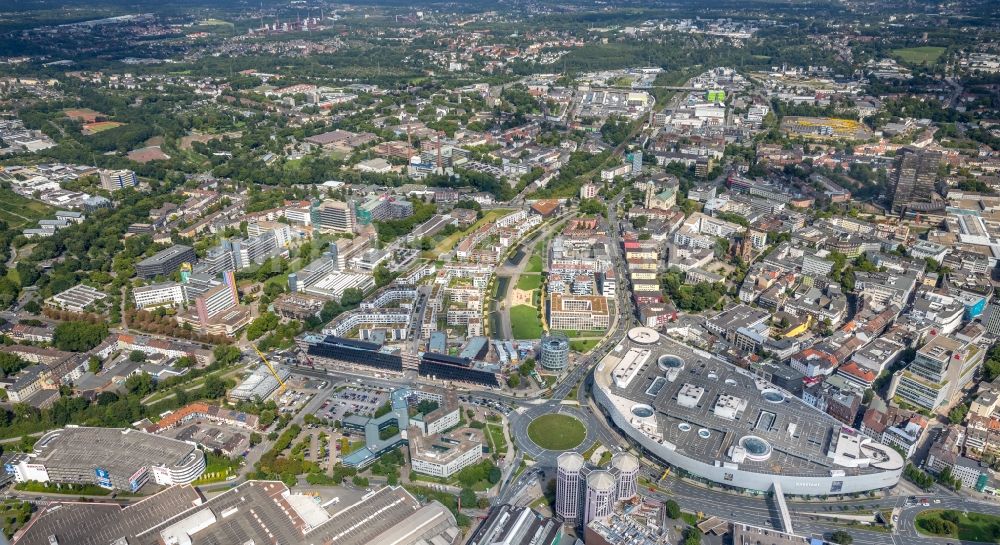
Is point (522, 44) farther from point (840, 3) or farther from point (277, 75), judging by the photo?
point (840, 3)

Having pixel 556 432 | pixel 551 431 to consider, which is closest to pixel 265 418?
pixel 551 431

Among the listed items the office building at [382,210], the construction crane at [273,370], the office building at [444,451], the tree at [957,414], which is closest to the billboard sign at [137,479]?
the construction crane at [273,370]

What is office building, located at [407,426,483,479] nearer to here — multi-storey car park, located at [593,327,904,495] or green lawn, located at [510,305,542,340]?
multi-storey car park, located at [593,327,904,495]

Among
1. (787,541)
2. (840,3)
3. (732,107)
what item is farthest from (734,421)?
(840,3)

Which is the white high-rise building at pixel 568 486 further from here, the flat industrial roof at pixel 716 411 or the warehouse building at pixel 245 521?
the flat industrial roof at pixel 716 411

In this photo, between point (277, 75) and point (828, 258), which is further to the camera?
point (277, 75)

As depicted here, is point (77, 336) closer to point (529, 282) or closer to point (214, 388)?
point (214, 388)
